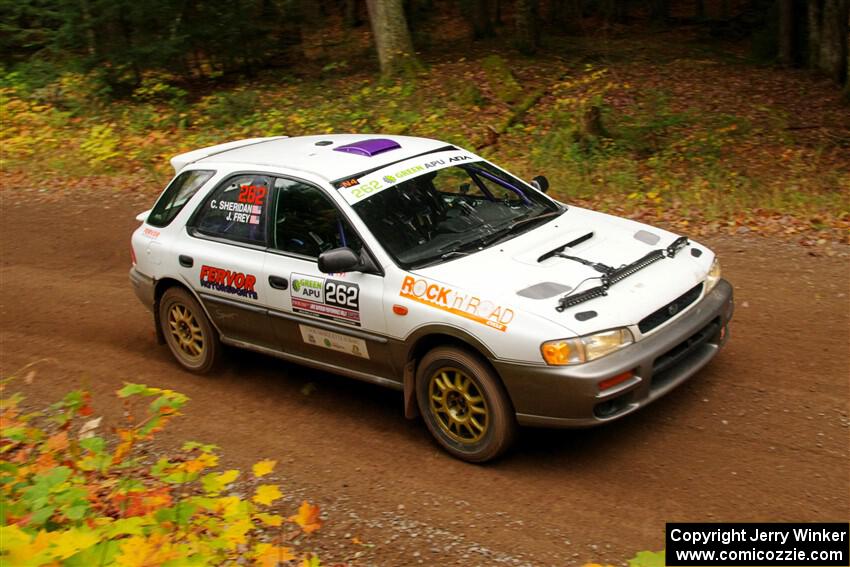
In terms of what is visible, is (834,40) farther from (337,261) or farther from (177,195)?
(337,261)

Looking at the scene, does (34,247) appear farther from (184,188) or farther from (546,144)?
(546,144)

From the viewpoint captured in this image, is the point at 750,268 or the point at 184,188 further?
the point at 750,268

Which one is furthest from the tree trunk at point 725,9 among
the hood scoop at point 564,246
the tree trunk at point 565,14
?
the hood scoop at point 564,246

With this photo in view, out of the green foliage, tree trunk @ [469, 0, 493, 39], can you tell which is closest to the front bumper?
the green foliage

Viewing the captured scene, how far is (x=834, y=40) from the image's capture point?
48.8ft

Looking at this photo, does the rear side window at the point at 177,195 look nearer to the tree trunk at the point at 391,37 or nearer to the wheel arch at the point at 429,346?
the wheel arch at the point at 429,346

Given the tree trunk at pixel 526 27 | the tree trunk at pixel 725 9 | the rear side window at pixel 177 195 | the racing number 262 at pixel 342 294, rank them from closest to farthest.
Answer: the racing number 262 at pixel 342 294, the rear side window at pixel 177 195, the tree trunk at pixel 526 27, the tree trunk at pixel 725 9

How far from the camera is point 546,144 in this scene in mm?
12430

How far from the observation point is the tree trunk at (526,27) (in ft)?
55.7

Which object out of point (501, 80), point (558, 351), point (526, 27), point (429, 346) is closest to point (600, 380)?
point (558, 351)

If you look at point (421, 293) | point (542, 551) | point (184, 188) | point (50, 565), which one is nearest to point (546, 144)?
point (184, 188)

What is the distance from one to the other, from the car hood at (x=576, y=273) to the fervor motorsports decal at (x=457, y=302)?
0.04 m

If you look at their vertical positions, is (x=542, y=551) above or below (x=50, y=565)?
below

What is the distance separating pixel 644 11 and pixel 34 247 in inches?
749
